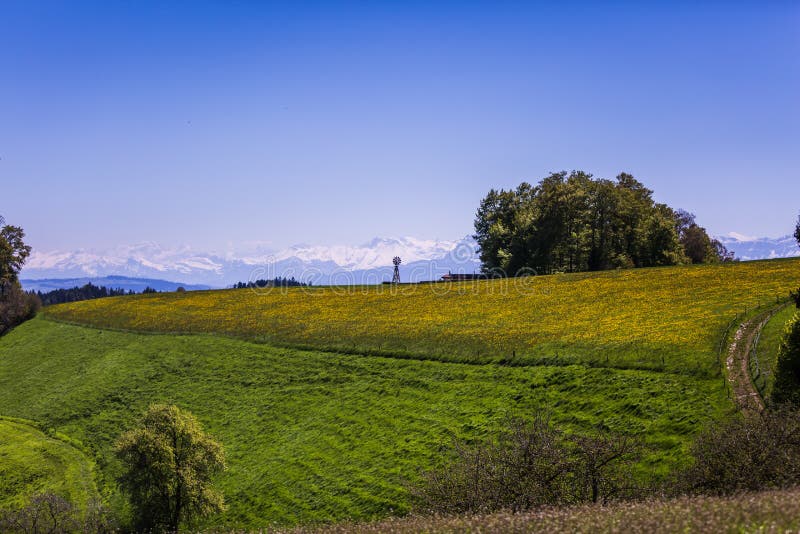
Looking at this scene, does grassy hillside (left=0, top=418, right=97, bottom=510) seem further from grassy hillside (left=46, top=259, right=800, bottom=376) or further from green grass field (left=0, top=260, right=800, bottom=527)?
grassy hillside (left=46, top=259, right=800, bottom=376)

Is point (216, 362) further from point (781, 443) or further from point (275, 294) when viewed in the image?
point (781, 443)

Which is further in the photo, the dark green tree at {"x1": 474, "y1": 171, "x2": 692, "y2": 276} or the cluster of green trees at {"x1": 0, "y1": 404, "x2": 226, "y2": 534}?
the dark green tree at {"x1": 474, "y1": 171, "x2": 692, "y2": 276}

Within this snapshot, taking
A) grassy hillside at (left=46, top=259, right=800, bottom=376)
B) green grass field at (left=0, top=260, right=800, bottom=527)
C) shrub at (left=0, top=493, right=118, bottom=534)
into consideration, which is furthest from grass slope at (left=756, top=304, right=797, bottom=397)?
shrub at (left=0, top=493, right=118, bottom=534)

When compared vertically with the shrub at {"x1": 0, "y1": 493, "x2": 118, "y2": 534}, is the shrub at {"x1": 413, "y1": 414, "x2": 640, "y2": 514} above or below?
above

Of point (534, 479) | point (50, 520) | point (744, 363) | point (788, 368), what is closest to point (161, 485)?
point (50, 520)

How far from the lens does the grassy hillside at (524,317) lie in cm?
4550

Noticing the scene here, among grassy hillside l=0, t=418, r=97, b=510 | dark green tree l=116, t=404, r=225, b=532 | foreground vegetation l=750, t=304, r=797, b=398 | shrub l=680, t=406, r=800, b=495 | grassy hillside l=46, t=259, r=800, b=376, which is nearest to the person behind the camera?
shrub l=680, t=406, r=800, b=495

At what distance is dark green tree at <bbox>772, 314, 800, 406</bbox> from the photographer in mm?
30186

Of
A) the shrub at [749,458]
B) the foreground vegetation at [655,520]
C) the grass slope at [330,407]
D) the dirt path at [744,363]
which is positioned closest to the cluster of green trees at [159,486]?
the grass slope at [330,407]

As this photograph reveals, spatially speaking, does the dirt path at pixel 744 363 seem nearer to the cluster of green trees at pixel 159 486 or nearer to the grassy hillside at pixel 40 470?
the cluster of green trees at pixel 159 486

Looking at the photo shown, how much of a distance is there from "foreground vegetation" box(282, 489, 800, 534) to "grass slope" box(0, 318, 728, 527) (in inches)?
610

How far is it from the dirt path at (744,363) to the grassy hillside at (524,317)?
4.41 ft

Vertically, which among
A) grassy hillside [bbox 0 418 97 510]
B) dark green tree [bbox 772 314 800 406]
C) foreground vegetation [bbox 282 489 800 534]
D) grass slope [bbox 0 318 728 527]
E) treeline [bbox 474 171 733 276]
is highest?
treeline [bbox 474 171 733 276]

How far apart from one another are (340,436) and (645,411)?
21791 mm
